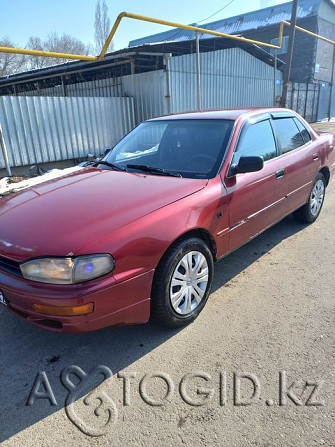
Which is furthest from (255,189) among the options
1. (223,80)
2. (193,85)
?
(223,80)

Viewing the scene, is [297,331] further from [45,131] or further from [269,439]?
[45,131]

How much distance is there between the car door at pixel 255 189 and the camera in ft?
10.4

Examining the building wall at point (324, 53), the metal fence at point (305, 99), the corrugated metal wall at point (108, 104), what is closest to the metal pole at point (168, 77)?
the corrugated metal wall at point (108, 104)

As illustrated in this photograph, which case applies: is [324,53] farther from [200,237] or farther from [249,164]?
[200,237]

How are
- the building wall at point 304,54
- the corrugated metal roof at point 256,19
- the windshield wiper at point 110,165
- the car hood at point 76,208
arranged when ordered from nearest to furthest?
the car hood at point 76,208, the windshield wiper at point 110,165, the building wall at point 304,54, the corrugated metal roof at point 256,19

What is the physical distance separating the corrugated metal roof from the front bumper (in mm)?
28596

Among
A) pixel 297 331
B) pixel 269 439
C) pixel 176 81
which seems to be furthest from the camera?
pixel 176 81

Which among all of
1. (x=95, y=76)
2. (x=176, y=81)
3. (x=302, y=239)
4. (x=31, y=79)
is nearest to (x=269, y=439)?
(x=302, y=239)

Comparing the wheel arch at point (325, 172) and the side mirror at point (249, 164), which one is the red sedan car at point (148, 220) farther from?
the wheel arch at point (325, 172)

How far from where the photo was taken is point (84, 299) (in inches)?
82.7

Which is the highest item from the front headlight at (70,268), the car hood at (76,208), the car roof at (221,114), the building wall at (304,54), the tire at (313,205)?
the building wall at (304,54)

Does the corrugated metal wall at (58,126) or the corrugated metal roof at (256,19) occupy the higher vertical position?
the corrugated metal roof at (256,19)

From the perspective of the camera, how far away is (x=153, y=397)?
2.12 m

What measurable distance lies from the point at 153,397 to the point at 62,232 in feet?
3.87
